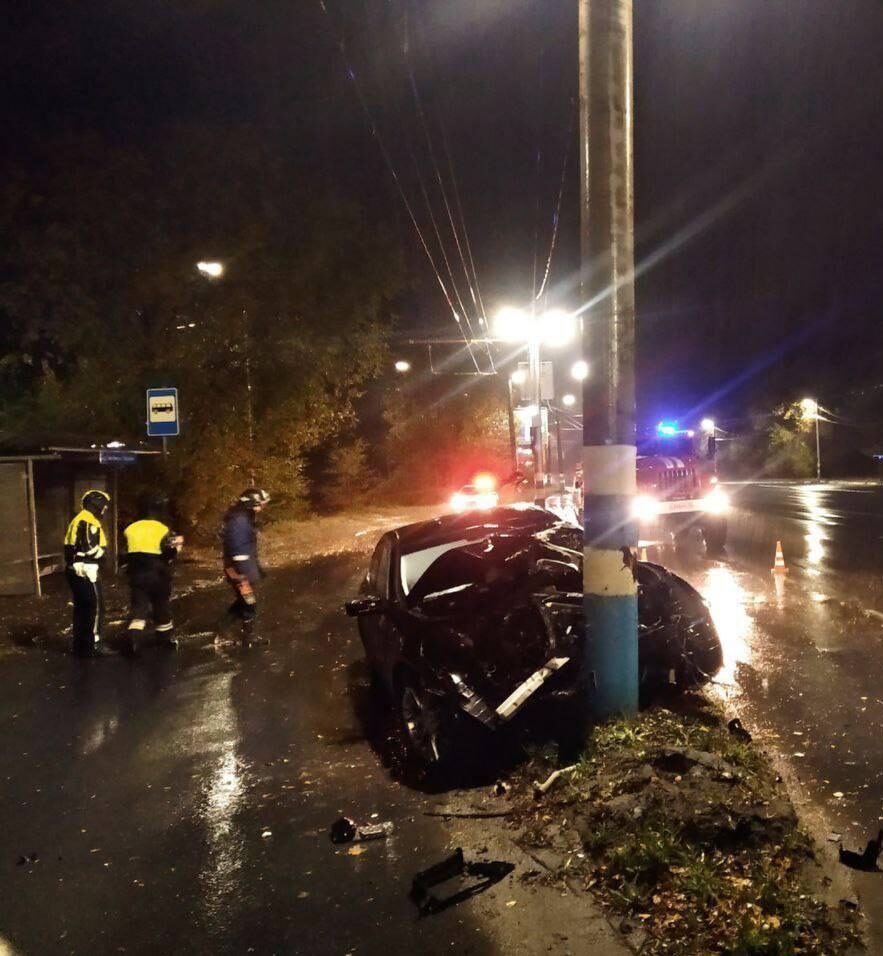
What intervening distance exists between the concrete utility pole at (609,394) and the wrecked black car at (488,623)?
1.11 feet

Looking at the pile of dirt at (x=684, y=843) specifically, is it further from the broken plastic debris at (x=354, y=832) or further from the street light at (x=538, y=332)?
the street light at (x=538, y=332)

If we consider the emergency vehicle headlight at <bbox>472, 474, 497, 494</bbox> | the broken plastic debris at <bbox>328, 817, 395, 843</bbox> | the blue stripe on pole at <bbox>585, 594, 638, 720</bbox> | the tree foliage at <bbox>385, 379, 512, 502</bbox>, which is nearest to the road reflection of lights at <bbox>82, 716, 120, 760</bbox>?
the broken plastic debris at <bbox>328, 817, 395, 843</bbox>

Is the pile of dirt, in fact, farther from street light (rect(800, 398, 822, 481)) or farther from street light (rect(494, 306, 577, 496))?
street light (rect(800, 398, 822, 481))

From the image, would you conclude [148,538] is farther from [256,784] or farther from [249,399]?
[249,399]

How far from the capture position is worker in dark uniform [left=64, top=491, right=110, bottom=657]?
29.4 feet

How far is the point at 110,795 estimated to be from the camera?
5371 mm

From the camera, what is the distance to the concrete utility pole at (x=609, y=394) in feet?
17.5

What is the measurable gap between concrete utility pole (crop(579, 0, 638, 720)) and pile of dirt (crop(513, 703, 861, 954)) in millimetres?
462

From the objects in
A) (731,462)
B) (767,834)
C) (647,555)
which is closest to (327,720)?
(767,834)

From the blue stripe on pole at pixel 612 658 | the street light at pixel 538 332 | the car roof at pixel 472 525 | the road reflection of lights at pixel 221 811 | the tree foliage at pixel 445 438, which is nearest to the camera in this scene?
the road reflection of lights at pixel 221 811

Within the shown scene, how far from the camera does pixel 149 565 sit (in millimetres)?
9141

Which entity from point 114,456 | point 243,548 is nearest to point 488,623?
point 243,548

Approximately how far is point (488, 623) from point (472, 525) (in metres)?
1.48

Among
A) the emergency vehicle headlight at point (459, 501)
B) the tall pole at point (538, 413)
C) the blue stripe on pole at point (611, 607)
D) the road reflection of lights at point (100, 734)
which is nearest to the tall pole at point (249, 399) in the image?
the emergency vehicle headlight at point (459, 501)
